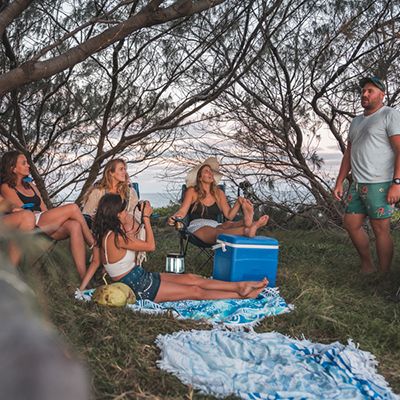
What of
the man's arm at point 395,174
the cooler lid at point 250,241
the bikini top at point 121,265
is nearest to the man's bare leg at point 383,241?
the man's arm at point 395,174

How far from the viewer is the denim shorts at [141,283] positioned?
3322 mm

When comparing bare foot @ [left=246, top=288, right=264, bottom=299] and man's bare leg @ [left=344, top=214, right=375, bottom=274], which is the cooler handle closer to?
bare foot @ [left=246, top=288, right=264, bottom=299]

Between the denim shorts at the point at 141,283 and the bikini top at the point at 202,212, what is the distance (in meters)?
1.23

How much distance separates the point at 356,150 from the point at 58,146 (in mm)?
3335

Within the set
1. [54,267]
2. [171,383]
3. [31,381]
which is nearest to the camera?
[31,381]

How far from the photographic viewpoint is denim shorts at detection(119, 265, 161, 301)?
3.32 metres

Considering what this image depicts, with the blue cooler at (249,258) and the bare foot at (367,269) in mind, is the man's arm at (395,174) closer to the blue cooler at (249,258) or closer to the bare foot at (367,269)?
the bare foot at (367,269)

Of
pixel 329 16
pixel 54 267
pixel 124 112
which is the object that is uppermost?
pixel 329 16

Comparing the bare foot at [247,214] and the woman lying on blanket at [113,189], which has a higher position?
the woman lying on blanket at [113,189]

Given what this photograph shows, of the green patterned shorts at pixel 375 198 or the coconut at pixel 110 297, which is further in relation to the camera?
the green patterned shorts at pixel 375 198

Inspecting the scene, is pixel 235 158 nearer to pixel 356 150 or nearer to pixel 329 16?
pixel 329 16

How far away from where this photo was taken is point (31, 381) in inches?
14.3

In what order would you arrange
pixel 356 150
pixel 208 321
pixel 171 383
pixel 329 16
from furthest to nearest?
1. pixel 329 16
2. pixel 356 150
3. pixel 208 321
4. pixel 171 383

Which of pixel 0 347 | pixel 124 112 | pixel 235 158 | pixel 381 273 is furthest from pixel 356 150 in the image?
pixel 0 347
